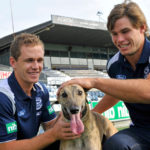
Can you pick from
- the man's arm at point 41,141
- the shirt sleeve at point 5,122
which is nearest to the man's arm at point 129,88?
the man's arm at point 41,141

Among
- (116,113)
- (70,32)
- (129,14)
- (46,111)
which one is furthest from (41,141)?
(70,32)

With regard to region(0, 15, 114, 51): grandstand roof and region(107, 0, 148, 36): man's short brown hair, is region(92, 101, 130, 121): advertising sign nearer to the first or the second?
region(107, 0, 148, 36): man's short brown hair

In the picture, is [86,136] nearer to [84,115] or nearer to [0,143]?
[84,115]

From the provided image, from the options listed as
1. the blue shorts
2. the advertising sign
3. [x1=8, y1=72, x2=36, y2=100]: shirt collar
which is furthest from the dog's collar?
the advertising sign

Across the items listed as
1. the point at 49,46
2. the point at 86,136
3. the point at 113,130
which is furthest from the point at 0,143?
the point at 49,46

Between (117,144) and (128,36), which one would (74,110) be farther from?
(128,36)

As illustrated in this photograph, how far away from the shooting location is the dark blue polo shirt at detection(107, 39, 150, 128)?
2.48 metres

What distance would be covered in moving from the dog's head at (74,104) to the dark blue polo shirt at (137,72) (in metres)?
0.57

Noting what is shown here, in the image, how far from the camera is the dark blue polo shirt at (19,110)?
2.35 meters

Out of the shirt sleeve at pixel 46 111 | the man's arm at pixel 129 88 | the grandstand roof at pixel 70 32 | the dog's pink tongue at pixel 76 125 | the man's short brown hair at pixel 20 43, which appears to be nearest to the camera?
the man's arm at pixel 129 88

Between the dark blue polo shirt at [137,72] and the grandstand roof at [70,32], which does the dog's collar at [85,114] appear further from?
the grandstand roof at [70,32]

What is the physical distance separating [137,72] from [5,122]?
1.48m

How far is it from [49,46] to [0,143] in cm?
1977

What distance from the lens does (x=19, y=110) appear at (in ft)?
8.25
